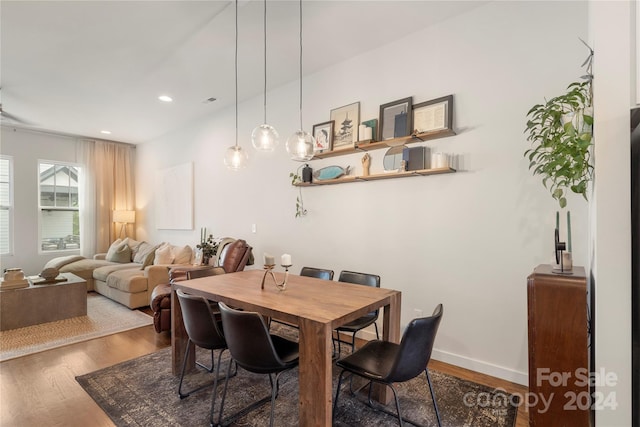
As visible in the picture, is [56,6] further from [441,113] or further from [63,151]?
[63,151]

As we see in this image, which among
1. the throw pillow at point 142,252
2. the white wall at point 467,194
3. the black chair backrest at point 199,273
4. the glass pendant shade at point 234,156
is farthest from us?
the throw pillow at point 142,252

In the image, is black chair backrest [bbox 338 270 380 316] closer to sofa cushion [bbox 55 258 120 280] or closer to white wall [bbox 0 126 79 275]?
sofa cushion [bbox 55 258 120 280]

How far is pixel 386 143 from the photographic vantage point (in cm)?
298

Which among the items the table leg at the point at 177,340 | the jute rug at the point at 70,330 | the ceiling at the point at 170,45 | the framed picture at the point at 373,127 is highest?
the ceiling at the point at 170,45

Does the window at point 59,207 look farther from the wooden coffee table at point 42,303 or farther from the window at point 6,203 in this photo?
the wooden coffee table at point 42,303

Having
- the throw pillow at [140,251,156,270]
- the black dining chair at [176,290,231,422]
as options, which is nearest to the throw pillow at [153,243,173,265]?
the throw pillow at [140,251,156,270]

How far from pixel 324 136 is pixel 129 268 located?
12.9ft

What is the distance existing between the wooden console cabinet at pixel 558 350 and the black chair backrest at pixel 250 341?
1391 millimetres

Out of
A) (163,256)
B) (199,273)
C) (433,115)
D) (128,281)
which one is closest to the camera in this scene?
(433,115)

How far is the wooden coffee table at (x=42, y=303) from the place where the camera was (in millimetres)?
3568

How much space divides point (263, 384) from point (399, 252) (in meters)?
1.67

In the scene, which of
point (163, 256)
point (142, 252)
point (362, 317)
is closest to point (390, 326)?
point (362, 317)

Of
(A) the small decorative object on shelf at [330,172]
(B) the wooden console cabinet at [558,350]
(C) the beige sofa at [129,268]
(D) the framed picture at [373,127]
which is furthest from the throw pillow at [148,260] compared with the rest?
(B) the wooden console cabinet at [558,350]

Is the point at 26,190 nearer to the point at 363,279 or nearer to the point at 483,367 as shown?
the point at 363,279
